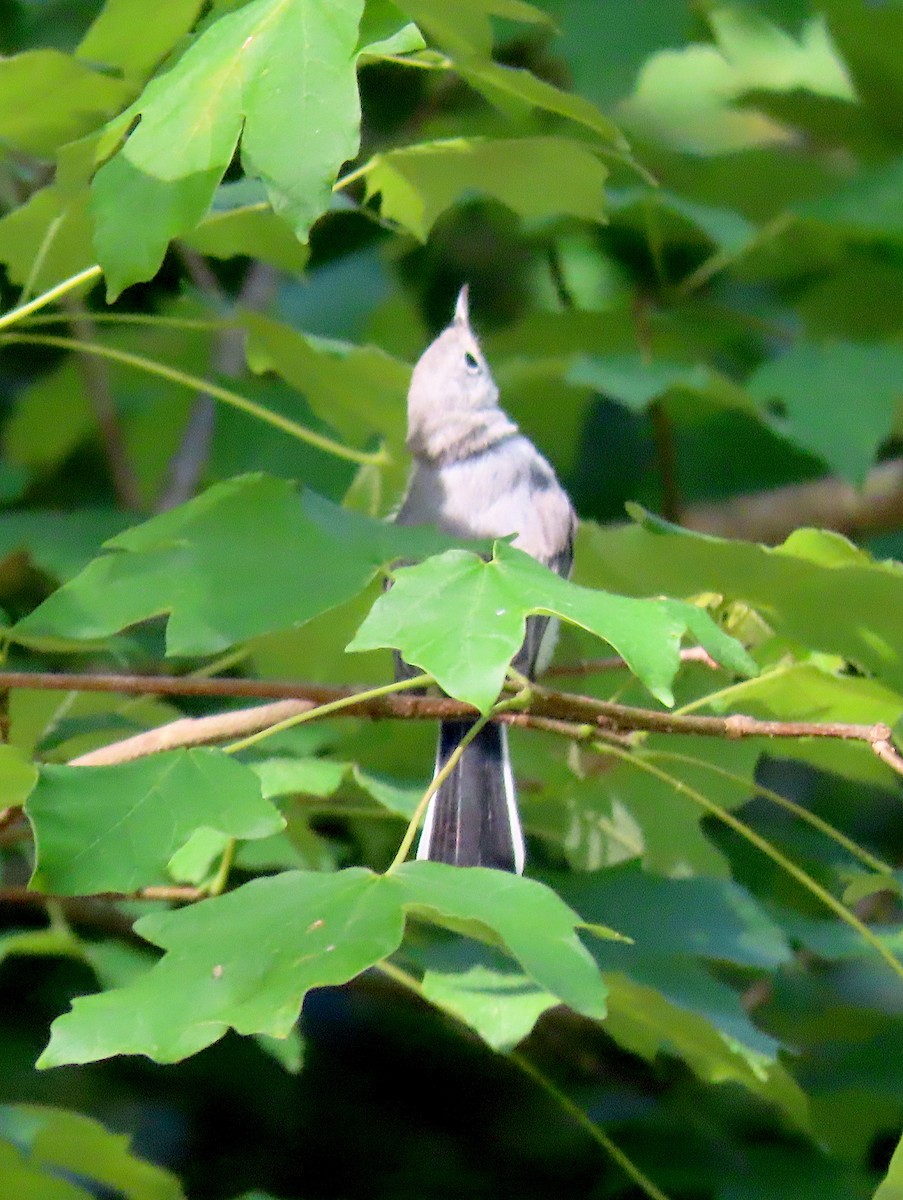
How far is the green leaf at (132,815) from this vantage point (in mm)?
1100

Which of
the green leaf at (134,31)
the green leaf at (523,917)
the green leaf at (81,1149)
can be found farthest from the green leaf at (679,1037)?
the green leaf at (134,31)

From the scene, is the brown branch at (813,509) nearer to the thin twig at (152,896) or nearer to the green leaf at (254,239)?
the green leaf at (254,239)

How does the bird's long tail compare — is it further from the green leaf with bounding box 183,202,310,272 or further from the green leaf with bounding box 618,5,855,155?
the green leaf with bounding box 618,5,855,155

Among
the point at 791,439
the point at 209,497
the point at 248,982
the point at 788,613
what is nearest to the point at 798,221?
the point at 791,439

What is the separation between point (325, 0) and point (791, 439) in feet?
3.58

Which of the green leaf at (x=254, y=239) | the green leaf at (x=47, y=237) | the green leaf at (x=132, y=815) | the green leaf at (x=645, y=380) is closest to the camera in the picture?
the green leaf at (x=132, y=815)

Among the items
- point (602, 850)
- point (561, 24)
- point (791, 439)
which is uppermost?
point (561, 24)

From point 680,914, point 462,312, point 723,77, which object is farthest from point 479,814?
point 723,77

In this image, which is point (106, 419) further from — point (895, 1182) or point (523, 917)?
point (895, 1182)

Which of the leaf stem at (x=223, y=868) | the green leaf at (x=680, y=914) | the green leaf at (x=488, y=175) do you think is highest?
the green leaf at (x=488, y=175)

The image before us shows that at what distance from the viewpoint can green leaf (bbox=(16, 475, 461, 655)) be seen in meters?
1.26

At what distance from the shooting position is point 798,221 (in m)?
2.35

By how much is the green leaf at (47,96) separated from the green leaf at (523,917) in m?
0.82

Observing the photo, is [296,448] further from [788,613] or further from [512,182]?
[788,613]
